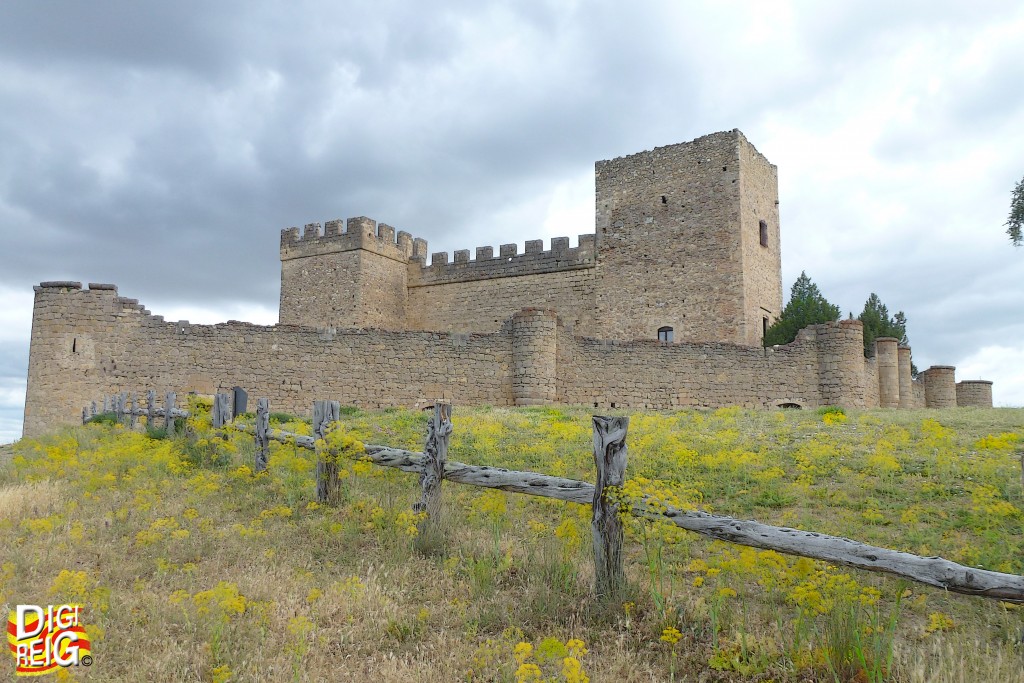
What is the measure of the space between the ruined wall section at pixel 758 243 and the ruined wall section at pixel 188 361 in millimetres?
10934

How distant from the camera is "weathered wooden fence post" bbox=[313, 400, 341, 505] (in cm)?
733

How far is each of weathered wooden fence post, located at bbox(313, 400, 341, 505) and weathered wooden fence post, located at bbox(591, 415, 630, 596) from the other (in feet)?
10.7

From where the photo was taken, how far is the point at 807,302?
23797 millimetres

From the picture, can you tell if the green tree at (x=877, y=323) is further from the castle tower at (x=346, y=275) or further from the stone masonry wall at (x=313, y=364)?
the castle tower at (x=346, y=275)

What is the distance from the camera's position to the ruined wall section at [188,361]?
1706 centimetres

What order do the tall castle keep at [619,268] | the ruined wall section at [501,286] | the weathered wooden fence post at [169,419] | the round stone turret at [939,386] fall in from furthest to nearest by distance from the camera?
1. the ruined wall section at [501,286]
2. the round stone turret at [939,386]
3. the tall castle keep at [619,268]
4. the weathered wooden fence post at [169,419]

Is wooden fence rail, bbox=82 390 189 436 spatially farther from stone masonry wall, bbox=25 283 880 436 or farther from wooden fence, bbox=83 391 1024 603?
wooden fence, bbox=83 391 1024 603

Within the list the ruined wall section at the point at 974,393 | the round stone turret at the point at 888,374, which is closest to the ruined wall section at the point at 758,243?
the round stone turret at the point at 888,374

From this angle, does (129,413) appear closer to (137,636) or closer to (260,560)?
(260,560)

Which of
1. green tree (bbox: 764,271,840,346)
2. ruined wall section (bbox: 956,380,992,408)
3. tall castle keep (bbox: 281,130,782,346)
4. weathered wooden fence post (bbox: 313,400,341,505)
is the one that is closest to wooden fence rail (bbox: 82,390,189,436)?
weathered wooden fence post (bbox: 313,400,341,505)

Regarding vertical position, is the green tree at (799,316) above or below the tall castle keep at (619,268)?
below

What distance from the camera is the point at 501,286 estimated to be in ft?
89.1

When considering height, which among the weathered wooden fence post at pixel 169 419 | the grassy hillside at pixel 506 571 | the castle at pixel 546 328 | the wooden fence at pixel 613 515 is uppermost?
the castle at pixel 546 328

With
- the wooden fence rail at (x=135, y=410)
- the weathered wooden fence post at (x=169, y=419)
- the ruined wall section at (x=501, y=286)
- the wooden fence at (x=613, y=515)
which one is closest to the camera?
the wooden fence at (x=613, y=515)
